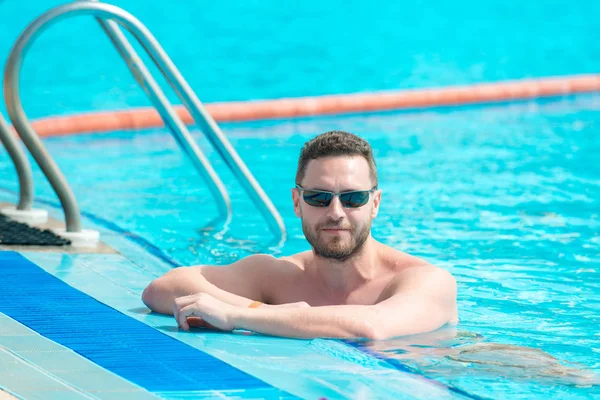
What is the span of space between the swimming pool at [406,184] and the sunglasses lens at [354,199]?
0.47 m

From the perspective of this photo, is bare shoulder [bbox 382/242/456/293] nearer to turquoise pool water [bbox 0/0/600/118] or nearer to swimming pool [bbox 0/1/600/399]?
swimming pool [bbox 0/1/600/399]

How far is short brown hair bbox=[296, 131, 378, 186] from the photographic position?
3.72 m

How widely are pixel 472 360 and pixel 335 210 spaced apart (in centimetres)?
67

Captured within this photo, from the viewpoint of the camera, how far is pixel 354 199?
3.65 metres

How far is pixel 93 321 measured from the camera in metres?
3.84

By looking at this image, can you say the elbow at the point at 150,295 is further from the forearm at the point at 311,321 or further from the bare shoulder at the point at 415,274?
the bare shoulder at the point at 415,274

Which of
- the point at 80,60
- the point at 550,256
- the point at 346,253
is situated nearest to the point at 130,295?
the point at 346,253

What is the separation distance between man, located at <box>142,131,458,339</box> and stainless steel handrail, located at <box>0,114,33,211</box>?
1.98 meters

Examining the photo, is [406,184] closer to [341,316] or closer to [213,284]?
[213,284]

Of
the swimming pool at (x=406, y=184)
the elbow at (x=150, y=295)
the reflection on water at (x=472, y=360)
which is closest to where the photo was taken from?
the reflection on water at (x=472, y=360)

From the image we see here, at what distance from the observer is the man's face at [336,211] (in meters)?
3.65

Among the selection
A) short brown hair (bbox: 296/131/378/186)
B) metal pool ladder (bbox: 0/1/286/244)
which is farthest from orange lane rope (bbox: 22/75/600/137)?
short brown hair (bbox: 296/131/378/186)

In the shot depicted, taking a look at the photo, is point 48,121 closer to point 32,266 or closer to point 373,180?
point 32,266

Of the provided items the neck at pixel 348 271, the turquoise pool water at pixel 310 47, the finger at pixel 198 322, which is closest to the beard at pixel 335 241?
the neck at pixel 348 271
